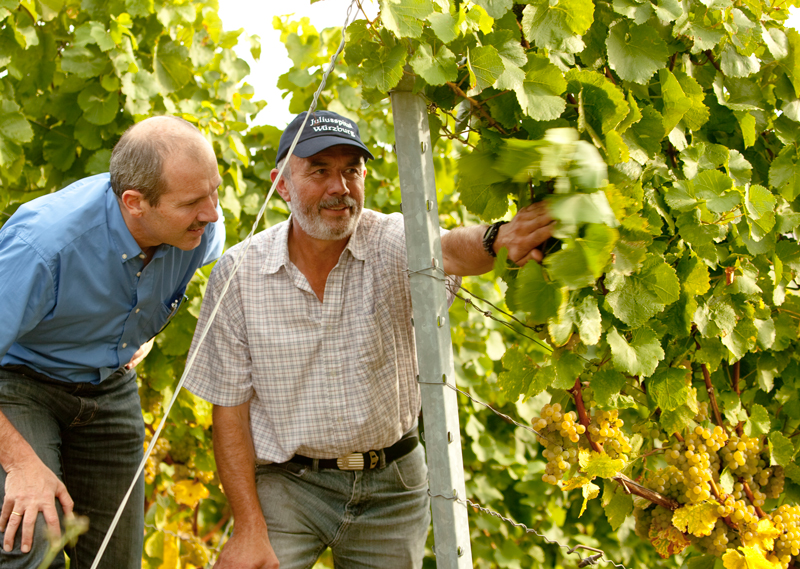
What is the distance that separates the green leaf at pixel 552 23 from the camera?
1201 mm

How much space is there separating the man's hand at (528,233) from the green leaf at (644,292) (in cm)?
19

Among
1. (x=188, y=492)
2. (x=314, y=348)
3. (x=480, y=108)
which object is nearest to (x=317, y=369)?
(x=314, y=348)

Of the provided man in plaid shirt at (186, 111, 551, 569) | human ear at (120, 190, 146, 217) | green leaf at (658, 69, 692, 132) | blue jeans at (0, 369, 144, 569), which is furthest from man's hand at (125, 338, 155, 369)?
green leaf at (658, 69, 692, 132)

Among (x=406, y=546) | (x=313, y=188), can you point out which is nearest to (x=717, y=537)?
(x=406, y=546)

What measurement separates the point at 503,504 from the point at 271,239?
195 centimetres

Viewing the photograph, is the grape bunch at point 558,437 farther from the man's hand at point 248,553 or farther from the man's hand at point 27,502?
the man's hand at point 27,502

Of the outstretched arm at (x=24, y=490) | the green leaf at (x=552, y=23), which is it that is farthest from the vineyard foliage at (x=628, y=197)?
the outstretched arm at (x=24, y=490)

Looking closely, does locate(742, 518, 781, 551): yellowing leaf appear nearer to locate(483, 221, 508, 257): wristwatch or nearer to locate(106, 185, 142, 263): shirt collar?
locate(483, 221, 508, 257): wristwatch

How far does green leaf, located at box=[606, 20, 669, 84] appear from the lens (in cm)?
132

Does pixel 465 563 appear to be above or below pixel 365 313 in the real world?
below

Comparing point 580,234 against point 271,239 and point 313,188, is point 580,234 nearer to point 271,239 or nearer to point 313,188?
point 313,188

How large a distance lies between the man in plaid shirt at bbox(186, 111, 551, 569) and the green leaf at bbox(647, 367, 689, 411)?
705 mm

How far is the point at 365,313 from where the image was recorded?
1938mm

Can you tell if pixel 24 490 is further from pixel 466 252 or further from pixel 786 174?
pixel 786 174
